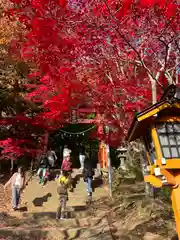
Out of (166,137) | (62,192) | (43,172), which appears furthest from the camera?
(43,172)

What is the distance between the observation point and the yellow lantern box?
5172mm

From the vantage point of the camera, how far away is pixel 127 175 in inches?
515

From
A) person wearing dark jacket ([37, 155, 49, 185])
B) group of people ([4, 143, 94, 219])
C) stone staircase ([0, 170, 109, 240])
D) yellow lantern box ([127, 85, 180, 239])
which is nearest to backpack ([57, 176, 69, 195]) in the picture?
group of people ([4, 143, 94, 219])

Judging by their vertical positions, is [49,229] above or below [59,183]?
below

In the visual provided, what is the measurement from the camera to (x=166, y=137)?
5.32m

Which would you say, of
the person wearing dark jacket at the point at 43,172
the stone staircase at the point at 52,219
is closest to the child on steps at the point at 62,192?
the stone staircase at the point at 52,219

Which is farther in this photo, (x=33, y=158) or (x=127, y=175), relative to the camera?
(x=33, y=158)

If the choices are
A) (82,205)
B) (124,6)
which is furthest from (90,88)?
(82,205)

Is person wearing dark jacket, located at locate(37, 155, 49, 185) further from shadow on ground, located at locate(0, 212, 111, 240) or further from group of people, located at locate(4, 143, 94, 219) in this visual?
shadow on ground, located at locate(0, 212, 111, 240)

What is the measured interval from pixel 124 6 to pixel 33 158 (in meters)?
11.9

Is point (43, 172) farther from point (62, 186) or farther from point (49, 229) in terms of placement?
point (49, 229)

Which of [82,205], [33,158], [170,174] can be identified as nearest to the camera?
[170,174]

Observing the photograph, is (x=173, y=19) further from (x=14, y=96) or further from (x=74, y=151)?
(x=74, y=151)

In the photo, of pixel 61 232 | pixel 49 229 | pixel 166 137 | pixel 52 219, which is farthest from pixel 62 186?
pixel 166 137
